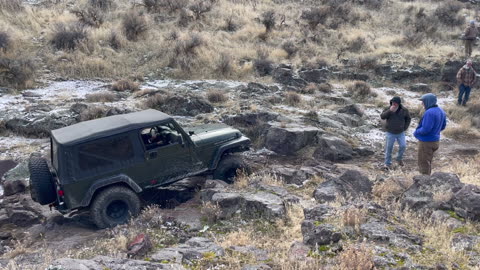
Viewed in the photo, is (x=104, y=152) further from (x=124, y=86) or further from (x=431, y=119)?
(x=124, y=86)

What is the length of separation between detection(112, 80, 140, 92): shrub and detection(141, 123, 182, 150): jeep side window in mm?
7555

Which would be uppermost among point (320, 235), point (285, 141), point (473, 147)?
point (320, 235)

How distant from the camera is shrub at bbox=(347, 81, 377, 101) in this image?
1662 centimetres

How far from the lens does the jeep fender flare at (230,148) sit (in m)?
8.38

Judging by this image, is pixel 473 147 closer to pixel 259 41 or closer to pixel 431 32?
pixel 259 41

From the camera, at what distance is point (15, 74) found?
14859 mm

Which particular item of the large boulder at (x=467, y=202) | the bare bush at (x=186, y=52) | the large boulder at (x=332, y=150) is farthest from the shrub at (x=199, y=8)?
the large boulder at (x=467, y=202)

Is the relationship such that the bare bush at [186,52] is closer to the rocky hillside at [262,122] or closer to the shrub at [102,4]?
the rocky hillside at [262,122]

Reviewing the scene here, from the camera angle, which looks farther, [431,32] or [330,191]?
[431,32]

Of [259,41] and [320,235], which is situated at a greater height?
[320,235]

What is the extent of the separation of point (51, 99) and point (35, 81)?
199 centimetres

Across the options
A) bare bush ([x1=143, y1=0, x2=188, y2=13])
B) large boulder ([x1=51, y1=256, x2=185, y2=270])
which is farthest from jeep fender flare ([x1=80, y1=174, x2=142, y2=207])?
bare bush ([x1=143, y1=0, x2=188, y2=13])

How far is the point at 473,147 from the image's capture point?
12469 millimetres

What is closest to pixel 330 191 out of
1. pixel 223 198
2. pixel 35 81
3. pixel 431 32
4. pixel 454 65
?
pixel 223 198
